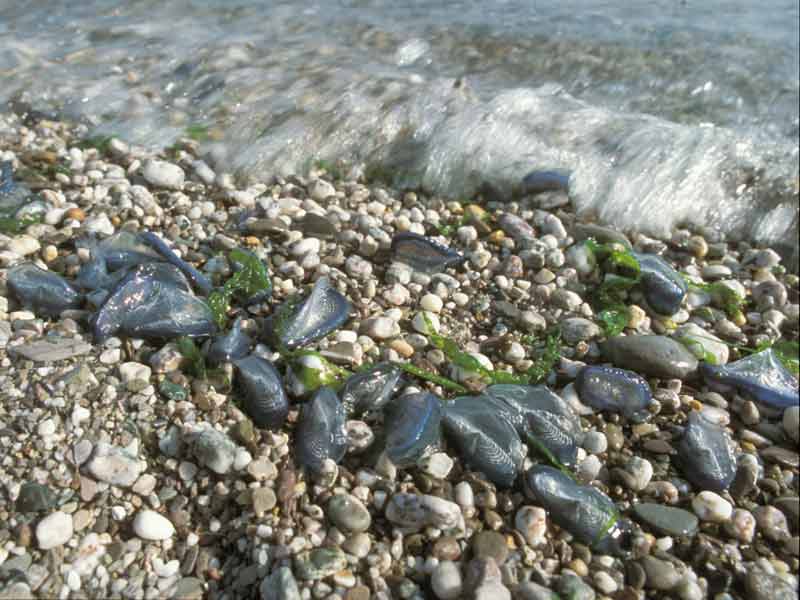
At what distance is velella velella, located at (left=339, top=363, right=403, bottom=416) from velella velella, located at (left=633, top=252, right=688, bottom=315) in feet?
4.10

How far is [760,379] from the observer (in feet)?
8.90

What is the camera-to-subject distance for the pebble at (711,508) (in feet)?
7.36

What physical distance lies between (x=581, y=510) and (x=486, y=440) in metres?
0.34

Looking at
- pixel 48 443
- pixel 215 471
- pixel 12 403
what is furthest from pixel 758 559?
pixel 12 403

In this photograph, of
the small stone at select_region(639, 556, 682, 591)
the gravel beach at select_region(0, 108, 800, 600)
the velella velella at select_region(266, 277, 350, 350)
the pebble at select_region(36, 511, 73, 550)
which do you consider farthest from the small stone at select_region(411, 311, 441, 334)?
the pebble at select_region(36, 511, 73, 550)

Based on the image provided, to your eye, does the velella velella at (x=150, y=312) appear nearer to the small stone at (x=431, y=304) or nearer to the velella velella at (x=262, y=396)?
the velella velella at (x=262, y=396)

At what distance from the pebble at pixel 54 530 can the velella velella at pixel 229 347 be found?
67 cm

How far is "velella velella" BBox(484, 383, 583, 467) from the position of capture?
2336mm

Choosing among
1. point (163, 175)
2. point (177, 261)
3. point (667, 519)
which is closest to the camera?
point (667, 519)

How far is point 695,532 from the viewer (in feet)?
7.24

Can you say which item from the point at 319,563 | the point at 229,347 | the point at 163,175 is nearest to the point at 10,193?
the point at 163,175

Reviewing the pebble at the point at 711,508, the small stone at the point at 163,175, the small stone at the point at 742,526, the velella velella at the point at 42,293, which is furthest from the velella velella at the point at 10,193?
the small stone at the point at 742,526

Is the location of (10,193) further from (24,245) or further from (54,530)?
(54,530)

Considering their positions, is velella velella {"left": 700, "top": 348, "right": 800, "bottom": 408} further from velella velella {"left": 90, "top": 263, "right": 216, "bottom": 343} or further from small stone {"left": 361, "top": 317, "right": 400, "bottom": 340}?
velella velella {"left": 90, "top": 263, "right": 216, "bottom": 343}
